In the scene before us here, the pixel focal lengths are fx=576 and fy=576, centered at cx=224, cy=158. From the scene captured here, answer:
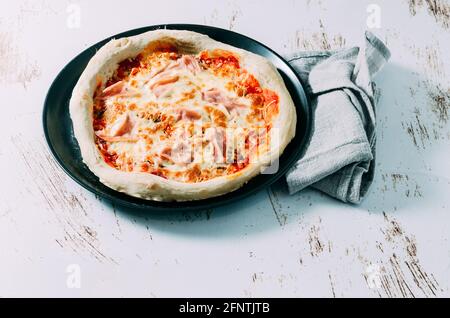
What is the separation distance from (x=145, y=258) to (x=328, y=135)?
1.08 metres

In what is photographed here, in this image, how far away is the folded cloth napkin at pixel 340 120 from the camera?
271 centimetres

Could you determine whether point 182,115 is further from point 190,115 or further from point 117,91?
point 117,91

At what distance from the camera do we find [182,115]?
9.66 ft

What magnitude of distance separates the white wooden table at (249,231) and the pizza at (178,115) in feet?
0.63

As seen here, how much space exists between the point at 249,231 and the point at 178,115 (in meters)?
0.72

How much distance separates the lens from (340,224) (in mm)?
2660

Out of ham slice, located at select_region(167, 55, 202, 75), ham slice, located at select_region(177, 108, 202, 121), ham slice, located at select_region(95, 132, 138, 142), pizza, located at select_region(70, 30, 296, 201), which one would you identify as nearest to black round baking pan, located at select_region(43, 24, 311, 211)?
pizza, located at select_region(70, 30, 296, 201)

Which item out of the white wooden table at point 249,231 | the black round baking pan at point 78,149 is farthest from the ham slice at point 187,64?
the white wooden table at point 249,231

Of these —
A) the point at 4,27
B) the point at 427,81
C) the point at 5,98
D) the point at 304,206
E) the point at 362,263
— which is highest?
the point at 4,27

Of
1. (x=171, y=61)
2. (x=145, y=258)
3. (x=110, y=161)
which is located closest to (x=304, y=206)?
(x=145, y=258)

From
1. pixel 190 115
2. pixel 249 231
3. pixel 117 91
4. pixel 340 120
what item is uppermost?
pixel 117 91

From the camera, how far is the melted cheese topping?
275cm

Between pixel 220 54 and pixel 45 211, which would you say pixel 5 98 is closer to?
pixel 45 211

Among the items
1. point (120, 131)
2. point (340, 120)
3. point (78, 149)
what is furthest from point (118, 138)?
point (340, 120)
